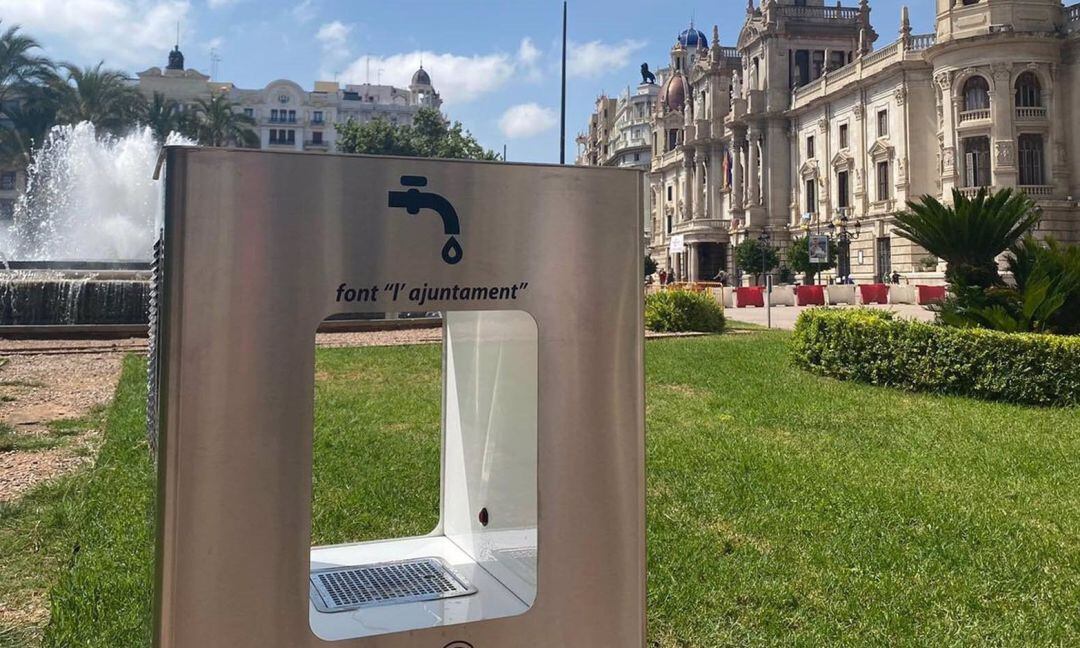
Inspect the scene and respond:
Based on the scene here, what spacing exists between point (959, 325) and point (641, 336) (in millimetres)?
9628

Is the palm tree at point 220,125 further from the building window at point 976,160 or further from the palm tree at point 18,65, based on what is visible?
the building window at point 976,160

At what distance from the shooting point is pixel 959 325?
1017 centimetres

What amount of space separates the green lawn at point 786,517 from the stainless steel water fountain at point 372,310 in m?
0.87

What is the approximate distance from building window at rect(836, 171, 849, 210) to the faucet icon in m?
48.6

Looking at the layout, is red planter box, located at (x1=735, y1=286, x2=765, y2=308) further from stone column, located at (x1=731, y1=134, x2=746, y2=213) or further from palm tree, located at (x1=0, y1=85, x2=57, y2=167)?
palm tree, located at (x1=0, y1=85, x2=57, y2=167)

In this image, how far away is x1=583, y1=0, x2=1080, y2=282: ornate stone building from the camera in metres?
36.3

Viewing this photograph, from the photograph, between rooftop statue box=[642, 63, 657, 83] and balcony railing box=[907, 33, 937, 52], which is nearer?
balcony railing box=[907, 33, 937, 52]

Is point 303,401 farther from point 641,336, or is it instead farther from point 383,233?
point 641,336

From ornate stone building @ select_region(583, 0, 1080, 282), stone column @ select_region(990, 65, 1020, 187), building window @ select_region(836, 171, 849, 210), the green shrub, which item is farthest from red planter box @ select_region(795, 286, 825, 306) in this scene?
the green shrub

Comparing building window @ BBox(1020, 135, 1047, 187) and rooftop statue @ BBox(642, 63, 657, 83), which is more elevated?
rooftop statue @ BBox(642, 63, 657, 83)

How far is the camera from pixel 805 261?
42875mm

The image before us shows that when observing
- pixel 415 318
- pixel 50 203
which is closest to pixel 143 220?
pixel 50 203

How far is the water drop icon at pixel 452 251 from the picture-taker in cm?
182

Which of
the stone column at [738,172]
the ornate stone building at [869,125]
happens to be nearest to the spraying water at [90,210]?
the ornate stone building at [869,125]
